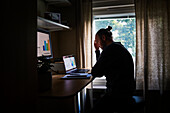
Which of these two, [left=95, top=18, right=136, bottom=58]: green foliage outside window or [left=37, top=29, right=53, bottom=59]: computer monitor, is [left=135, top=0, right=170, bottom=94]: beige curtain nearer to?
[left=95, top=18, right=136, bottom=58]: green foliage outside window

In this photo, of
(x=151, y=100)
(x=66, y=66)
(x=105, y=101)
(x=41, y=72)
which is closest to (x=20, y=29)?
(x=41, y=72)

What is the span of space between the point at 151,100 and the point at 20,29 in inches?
99.3

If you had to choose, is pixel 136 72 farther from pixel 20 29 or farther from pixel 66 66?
pixel 20 29

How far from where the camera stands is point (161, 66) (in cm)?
253

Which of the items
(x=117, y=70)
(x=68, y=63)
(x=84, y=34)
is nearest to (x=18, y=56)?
(x=117, y=70)

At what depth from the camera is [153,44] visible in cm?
255

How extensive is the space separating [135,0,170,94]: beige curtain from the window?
0.30 metres

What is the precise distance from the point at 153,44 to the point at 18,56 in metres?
2.29

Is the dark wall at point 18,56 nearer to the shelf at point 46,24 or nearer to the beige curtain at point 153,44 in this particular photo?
the shelf at point 46,24

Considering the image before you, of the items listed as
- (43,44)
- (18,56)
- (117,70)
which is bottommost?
(117,70)

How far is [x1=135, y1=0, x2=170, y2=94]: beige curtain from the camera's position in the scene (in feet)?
8.21

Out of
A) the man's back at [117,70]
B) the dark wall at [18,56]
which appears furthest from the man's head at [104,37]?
the dark wall at [18,56]

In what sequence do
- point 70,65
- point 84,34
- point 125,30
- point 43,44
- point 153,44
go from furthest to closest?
1. point 125,30
2. point 84,34
3. point 153,44
4. point 70,65
5. point 43,44

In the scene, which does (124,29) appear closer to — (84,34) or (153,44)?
(153,44)
